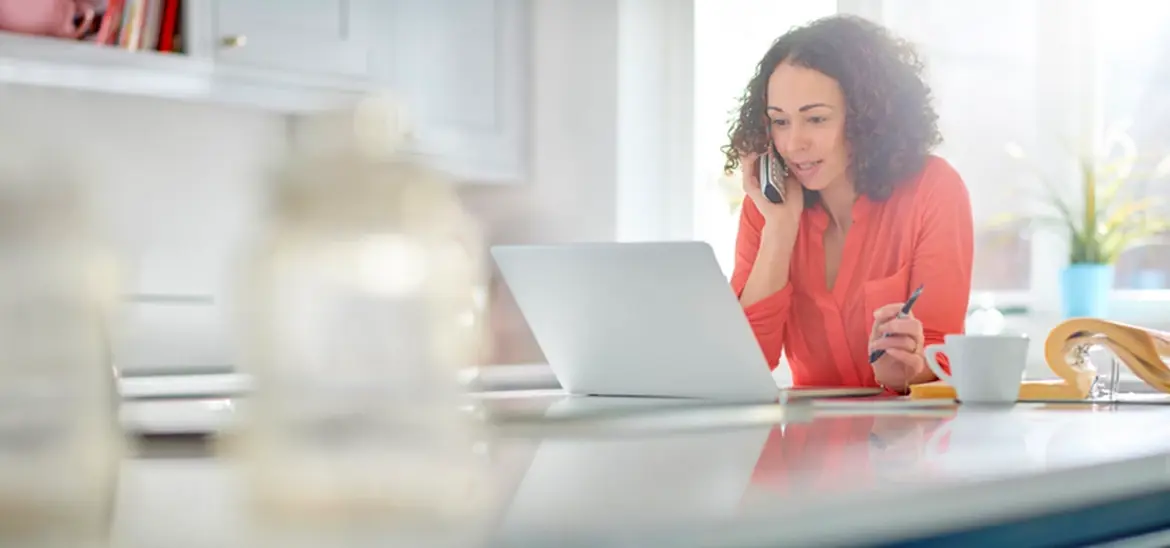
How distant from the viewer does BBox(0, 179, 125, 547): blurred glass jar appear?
431 millimetres

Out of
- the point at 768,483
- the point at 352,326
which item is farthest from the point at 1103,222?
the point at 352,326

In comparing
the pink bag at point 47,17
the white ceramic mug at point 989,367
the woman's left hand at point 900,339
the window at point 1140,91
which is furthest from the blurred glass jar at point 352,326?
the window at point 1140,91

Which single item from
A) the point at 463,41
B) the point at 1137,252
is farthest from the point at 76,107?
the point at 1137,252

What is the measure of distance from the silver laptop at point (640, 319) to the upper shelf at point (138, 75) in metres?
1.11

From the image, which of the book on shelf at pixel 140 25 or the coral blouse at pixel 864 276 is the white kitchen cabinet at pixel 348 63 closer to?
the book on shelf at pixel 140 25

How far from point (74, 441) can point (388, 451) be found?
111 mm

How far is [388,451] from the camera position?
45cm

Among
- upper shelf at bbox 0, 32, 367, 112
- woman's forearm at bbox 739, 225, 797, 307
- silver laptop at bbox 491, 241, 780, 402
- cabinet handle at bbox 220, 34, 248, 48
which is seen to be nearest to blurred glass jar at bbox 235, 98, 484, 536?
silver laptop at bbox 491, 241, 780, 402

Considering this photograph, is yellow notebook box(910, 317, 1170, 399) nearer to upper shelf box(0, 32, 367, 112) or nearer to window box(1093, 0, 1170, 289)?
upper shelf box(0, 32, 367, 112)

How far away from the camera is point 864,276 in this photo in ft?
7.62

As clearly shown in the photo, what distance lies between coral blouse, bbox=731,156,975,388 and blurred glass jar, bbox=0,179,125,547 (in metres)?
1.81

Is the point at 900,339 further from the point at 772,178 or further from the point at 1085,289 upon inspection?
the point at 1085,289

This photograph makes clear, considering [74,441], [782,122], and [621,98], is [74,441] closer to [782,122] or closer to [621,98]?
[782,122]

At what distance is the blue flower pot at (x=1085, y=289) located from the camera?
120 inches
